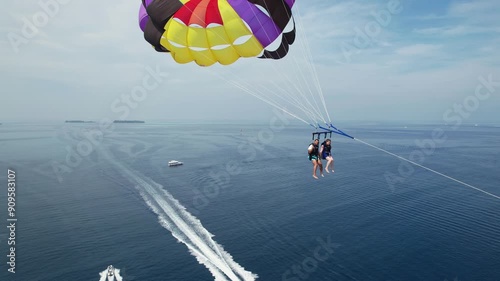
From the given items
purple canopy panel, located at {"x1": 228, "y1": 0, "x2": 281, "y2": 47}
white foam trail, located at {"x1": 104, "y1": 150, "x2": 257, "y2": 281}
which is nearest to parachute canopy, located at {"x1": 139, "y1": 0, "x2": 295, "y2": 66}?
purple canopy panel, located at {"x1": 228, "y1": 0, "x2": 281, "y2": 47}

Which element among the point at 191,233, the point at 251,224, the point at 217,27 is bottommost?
the point at 191,233

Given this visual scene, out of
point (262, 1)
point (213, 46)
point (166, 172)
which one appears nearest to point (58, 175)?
point (166, 172)

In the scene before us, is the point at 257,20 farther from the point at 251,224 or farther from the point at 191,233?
the point at 251,224

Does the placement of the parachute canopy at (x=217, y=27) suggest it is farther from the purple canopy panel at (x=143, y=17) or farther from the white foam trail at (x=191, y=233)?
the white foam trail at (x=191, y=233)

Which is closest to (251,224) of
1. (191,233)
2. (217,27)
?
(191,233)

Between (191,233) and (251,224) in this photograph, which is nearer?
(191,233)

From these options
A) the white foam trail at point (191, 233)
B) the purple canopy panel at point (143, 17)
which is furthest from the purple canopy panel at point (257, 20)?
the white foam trail at point (191, 233)
